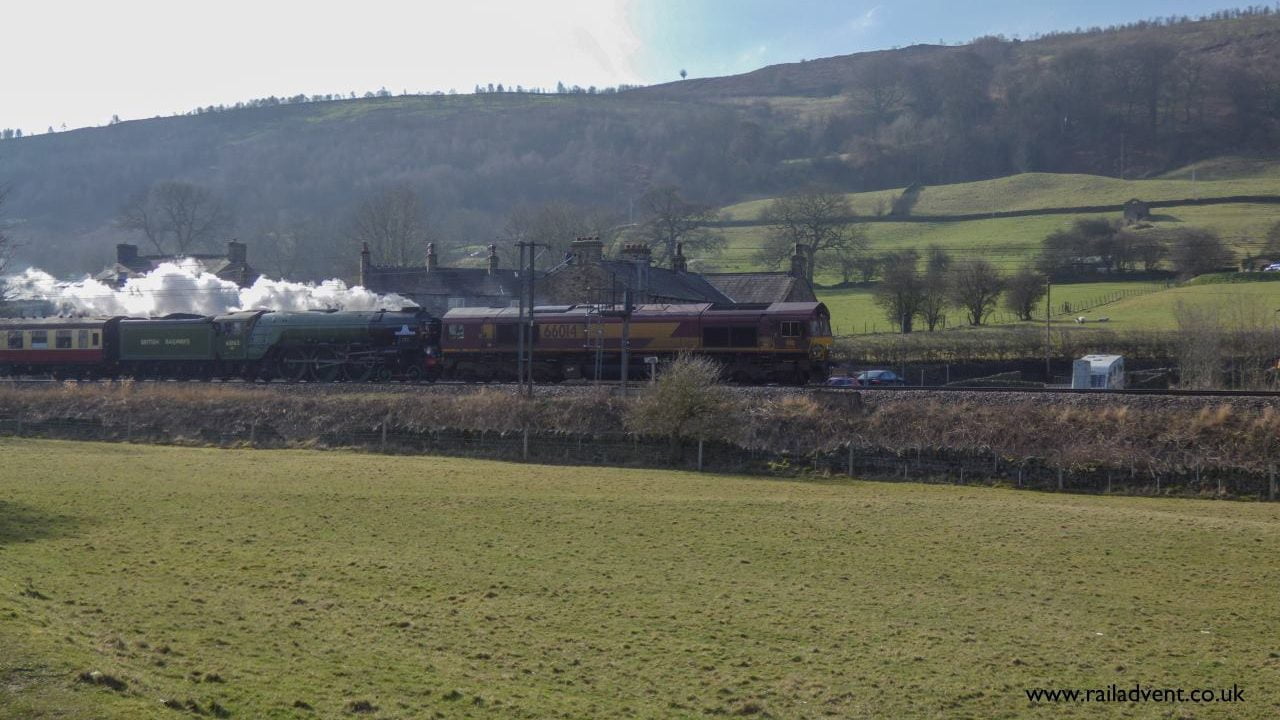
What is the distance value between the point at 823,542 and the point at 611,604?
7.31m

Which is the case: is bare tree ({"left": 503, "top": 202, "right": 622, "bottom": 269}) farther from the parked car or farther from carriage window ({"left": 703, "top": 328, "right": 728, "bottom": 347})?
carriage window ({"left": 703, "top": 328, "right": 728, "bottom": 347})

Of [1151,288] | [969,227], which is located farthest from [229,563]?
[969,227]

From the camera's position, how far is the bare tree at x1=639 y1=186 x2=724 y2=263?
114 metres

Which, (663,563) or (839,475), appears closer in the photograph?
(663,563)

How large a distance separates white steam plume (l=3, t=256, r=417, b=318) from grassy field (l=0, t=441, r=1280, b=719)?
105ft

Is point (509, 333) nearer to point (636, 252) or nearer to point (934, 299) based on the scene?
point (636, 252)

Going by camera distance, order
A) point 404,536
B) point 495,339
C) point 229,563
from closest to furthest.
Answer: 1. point 229,563
2. point 404,536
3. point 495,339

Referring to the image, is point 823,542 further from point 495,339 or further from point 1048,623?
point 495,339

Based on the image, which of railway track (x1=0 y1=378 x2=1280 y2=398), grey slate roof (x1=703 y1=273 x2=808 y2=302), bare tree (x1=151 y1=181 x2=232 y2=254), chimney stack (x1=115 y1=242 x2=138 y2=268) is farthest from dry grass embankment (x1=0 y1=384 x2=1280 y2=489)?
bare tree (x1=151 y1=181 x2=232 y2=254)

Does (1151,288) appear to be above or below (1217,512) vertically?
above

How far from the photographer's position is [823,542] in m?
25.0

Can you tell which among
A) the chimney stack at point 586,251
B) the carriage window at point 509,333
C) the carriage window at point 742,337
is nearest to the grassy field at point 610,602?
the carriage window at point 742,337

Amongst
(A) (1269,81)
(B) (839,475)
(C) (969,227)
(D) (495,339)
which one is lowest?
(B) (839,475)

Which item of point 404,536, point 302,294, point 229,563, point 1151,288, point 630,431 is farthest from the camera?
point 1151,288
